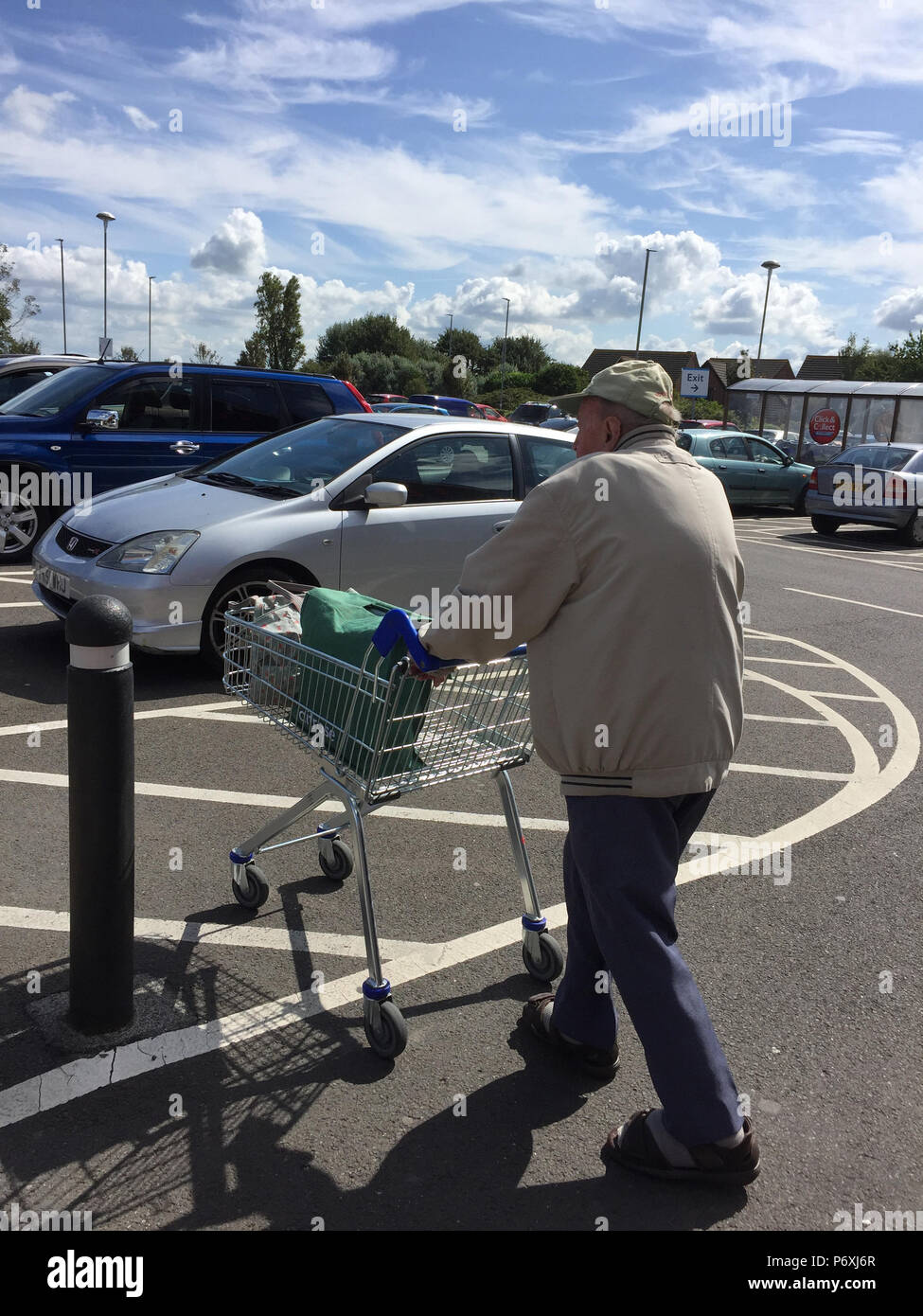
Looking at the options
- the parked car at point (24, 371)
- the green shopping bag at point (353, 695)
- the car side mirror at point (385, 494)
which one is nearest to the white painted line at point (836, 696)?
the car side mirror at point (385, 494)

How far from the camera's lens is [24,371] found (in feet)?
43.8

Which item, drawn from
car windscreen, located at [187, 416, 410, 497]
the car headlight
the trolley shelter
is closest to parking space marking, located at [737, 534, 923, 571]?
car windscreen, located at [187, 416, 410, 497]

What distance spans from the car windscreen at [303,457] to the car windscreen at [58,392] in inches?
134

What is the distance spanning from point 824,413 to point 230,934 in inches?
1087

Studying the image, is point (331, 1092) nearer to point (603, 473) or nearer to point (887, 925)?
point (603, 473)

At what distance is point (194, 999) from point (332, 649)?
113 centimetres

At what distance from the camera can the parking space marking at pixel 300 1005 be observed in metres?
2.80

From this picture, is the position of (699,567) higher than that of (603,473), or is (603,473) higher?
(603,473)

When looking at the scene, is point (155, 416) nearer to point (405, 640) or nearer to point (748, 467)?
point (405, 640)

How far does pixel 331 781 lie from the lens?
3197 millimetres

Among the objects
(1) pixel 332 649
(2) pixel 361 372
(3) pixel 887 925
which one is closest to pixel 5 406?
(1) pixel 332 649
